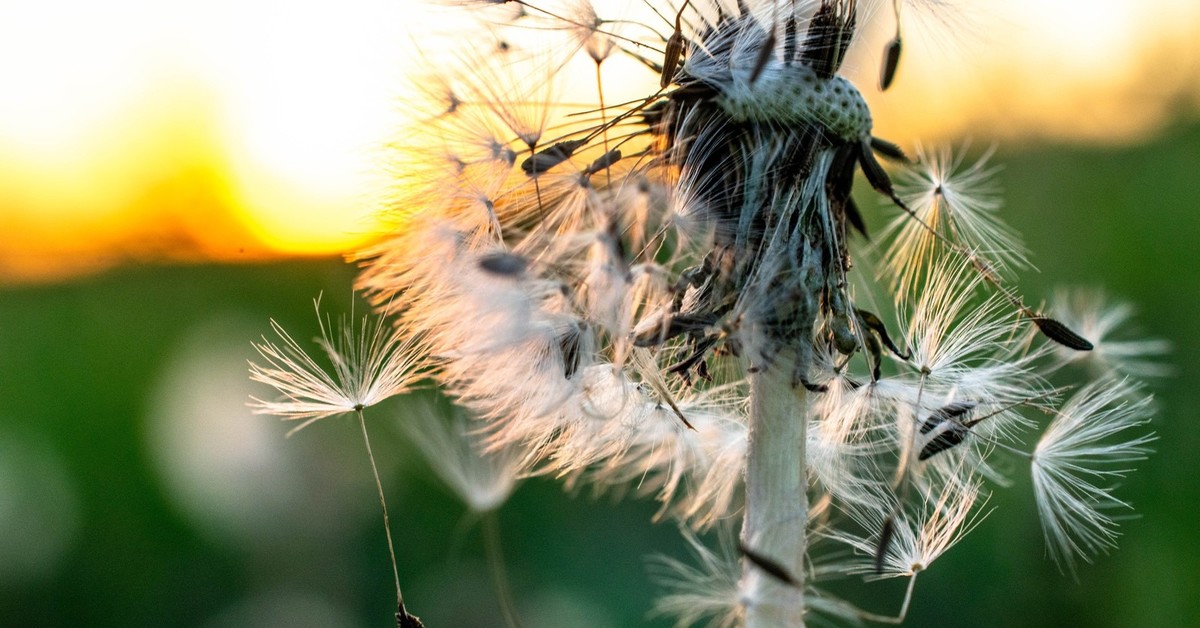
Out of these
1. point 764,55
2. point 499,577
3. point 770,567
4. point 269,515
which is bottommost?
point 269,515

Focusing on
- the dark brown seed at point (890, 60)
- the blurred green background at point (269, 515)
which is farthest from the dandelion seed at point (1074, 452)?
the blurred green background at point (269, 515)

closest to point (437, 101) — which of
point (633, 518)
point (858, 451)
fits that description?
point (858, 451)

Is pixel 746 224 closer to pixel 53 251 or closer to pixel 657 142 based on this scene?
pixel 657 142

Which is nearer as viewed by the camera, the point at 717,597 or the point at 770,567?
the point at 770,567

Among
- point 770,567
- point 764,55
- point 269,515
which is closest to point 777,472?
point 770,567

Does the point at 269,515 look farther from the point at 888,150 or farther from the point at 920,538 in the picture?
the point at 888,150

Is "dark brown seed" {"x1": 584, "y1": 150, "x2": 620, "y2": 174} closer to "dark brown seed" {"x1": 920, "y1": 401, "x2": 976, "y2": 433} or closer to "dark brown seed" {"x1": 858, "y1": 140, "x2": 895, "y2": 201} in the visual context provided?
"dark brown seed" {"x1": 858, "y1": 140, "x2": 895, "y2": 201}

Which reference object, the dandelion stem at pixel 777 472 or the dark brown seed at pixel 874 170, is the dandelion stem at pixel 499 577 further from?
the dark brown seed at pixel 874 170
